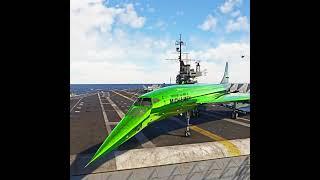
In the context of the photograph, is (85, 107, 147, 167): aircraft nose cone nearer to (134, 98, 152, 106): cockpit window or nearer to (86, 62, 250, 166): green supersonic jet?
(86, 62, 250, 166): green supersonic jet

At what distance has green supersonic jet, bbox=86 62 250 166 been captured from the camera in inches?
739

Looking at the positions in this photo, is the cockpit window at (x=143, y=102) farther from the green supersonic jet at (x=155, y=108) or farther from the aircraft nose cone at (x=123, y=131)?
the aircraft nose cone at (x=123, y=131)

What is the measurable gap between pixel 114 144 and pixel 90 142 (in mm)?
8800

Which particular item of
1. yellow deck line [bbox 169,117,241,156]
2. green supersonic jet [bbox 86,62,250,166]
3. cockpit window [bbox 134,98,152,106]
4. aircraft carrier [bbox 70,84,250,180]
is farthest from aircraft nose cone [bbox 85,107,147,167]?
yellow deck line [bbox 169,117,241,156]

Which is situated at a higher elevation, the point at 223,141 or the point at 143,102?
the point at 143,102

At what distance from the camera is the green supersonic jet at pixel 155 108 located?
18766 millimetres

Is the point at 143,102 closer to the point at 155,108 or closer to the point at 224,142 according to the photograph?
the point at 155,108

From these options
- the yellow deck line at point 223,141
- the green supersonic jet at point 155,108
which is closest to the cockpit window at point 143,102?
the green supersonic jet at point 155,108

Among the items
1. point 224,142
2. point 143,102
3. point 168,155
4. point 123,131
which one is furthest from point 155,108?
point 224,142

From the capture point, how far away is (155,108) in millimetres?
24203

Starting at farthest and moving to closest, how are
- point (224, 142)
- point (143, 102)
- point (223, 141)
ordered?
point (223, 141), point (224, 142), point (143, 102)
